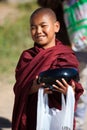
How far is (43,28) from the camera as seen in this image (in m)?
3.44

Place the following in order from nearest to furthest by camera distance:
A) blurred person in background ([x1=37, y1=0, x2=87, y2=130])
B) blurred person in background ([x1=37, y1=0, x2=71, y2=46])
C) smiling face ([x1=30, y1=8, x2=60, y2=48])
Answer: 1. smiling face ([x1=30, y1=8, x2=60, y2=48])
2. blurred person in background ([x1=37, y1=0, x2=87, y2=130])
3. blurred person in background ([x1=37, y1=0, x2=71, y2=46])

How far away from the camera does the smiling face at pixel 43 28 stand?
3432mm

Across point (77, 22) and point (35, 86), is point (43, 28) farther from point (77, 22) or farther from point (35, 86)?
point (77, 22)

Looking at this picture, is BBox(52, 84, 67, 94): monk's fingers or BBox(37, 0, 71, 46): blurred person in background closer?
BBox(52, 84, 67, 94): monk's fingers

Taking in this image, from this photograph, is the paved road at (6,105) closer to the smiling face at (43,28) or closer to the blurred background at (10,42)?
the blurred background at (10,42)

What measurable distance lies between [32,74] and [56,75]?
0.87 ft

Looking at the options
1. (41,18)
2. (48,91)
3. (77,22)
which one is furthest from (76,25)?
(48,91)

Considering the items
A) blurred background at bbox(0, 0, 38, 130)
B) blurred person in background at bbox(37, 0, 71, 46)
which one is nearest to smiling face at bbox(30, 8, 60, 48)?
blurred person in background at bbox(37, 0, 71, 46)

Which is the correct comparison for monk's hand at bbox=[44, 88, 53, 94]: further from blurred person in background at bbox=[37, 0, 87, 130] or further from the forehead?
blurred person in background at bbox=[37, 0, 87, 130]

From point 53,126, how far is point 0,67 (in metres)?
4.02

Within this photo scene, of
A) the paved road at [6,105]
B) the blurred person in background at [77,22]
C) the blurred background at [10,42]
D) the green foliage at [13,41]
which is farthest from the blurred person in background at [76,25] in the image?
the green foliage at [13,41]

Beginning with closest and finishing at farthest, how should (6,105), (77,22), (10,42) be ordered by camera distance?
1. (77,22)
2. (6,105)
3. (10,42)

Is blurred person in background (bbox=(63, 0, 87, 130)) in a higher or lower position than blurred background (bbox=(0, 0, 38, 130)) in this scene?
higher

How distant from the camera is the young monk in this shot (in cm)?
338
